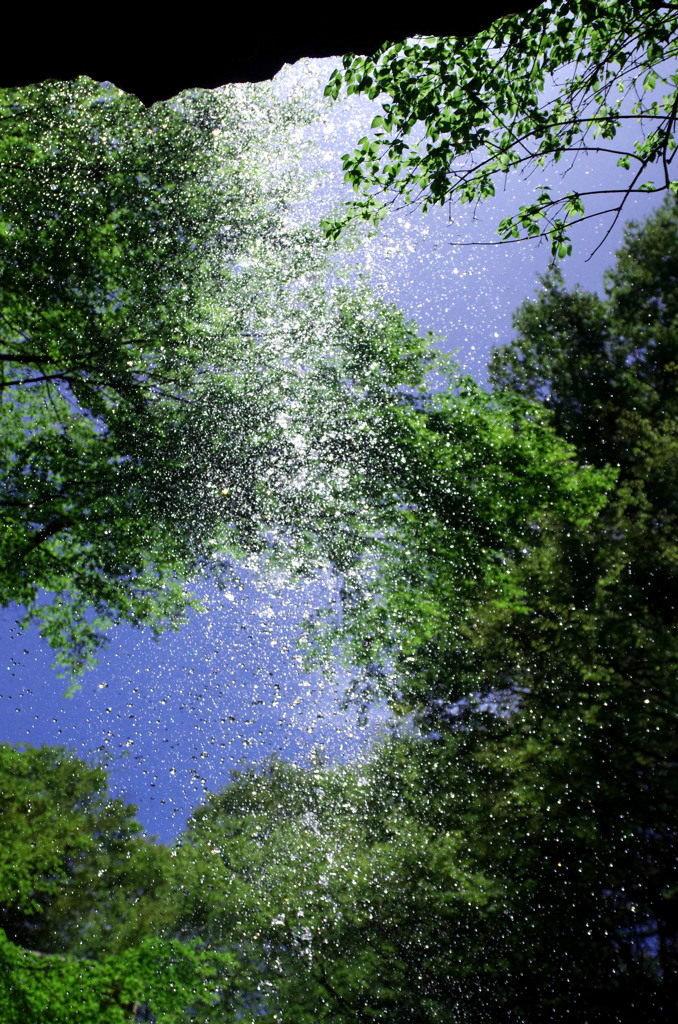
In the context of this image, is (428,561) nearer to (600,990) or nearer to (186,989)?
(600,990)

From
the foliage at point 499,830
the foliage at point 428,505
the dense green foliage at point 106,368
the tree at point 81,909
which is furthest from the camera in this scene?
the dense green foliage at point 106,368

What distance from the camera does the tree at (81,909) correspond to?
20.4ft

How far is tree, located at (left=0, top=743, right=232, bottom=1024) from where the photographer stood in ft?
20.4

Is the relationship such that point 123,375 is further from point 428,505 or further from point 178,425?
point 428,505

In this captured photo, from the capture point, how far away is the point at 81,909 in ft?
22.9

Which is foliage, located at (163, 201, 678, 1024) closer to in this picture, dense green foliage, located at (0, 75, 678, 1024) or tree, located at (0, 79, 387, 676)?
dense green foliage, located at (0, 75, 678, 1024)

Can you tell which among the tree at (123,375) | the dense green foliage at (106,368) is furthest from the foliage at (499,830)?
the dense green foliage at (106,368)

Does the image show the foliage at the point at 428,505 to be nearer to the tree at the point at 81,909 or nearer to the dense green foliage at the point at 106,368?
the dense green foliage at the point at 106,368

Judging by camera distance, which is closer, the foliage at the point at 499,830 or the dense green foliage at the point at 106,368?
the foliage at the point at 499,830

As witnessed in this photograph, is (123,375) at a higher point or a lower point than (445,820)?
higher

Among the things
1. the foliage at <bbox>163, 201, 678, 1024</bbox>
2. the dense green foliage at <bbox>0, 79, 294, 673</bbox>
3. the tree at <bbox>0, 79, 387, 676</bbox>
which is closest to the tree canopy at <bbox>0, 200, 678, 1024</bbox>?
the foliage at <bbox>163, 201, 678, 1024</bbox>

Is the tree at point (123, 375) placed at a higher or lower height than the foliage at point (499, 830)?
higher

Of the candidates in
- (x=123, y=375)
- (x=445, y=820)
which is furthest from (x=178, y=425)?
(x=445, y=820)

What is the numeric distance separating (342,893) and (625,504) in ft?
21.6
